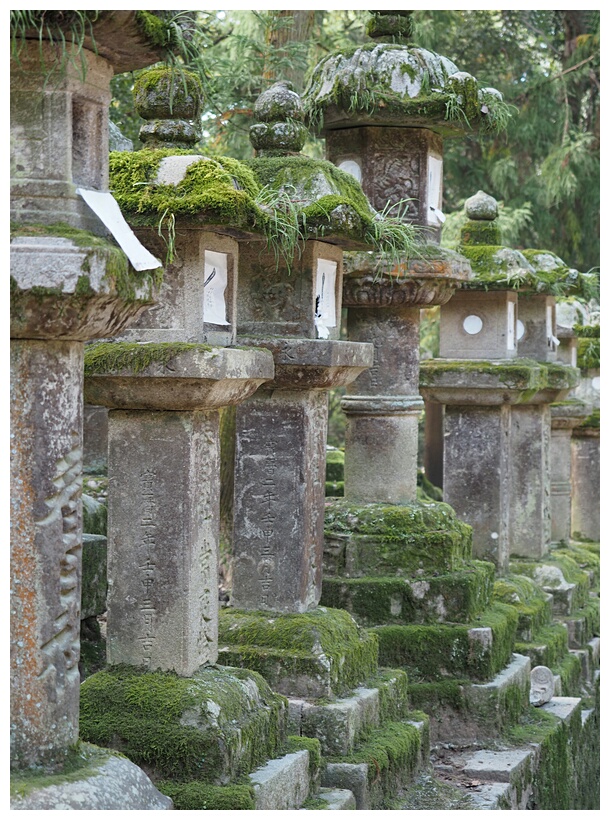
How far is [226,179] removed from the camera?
16.6 feet

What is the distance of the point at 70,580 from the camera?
3.90 meters

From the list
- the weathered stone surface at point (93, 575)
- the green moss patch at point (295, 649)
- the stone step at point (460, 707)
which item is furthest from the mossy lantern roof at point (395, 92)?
the stone step at point (460, 707)

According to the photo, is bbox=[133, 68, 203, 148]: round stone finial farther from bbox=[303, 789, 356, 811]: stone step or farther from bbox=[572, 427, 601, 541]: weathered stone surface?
bbox=[572, 427, 601, 541]: weathered stone surface

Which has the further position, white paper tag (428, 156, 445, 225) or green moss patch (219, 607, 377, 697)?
white paper tag (428, 156, 445, 225)

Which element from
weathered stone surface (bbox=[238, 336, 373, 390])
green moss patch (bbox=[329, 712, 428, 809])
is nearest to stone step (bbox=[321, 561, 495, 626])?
green moss patch (bbox=[329, 712, 428, 809])

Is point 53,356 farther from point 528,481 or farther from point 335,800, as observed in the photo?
point 528,481

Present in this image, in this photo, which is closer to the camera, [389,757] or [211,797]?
[211,797]

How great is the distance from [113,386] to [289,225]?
3.73 ft

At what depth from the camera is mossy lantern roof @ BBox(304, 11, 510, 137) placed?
7.60 m

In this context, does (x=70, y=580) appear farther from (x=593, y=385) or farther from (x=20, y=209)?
(x=593, y=385)

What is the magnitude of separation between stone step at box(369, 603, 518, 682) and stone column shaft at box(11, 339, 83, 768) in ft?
12.6

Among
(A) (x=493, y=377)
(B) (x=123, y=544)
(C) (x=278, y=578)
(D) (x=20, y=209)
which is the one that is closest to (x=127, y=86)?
(A) (x=493, y=377)

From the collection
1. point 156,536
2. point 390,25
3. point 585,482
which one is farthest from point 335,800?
point 585,482

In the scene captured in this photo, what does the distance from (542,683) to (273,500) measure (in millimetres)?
3477
